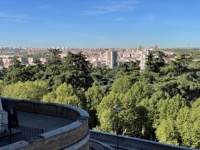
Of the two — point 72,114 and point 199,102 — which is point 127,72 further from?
point 72,114

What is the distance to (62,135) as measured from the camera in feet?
29.5

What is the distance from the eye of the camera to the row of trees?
29281 millimetres

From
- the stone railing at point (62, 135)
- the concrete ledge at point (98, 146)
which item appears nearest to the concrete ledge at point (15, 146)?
the stone railing at point (62, 135)

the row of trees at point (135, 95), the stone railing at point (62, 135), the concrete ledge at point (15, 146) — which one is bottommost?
the row of trees at point (135, 95)

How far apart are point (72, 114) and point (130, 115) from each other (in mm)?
21177

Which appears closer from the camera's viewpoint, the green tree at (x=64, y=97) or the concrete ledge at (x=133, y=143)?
the concrete ledge at (x=133, y=143)

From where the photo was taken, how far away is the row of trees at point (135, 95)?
29281 millimetres

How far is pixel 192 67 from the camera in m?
45.0

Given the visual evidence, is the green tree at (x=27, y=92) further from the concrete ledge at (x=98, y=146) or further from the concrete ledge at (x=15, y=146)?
the concrete ledge at (x=15, y=146)

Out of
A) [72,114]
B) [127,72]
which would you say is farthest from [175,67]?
[72,114]

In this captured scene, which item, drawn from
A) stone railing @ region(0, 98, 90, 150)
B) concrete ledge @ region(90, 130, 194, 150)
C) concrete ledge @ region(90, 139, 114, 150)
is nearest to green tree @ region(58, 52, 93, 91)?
concrete ledge @ region(90, 130, 194, 150)

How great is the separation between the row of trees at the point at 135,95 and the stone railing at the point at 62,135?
16885 millimetres

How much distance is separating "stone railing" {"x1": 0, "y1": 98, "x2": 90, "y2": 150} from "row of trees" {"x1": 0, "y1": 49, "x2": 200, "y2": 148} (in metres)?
16.9

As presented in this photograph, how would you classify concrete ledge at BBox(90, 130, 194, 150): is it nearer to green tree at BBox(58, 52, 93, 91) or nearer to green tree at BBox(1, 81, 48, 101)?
green tree at BBox(1, 81, 48, 101)
